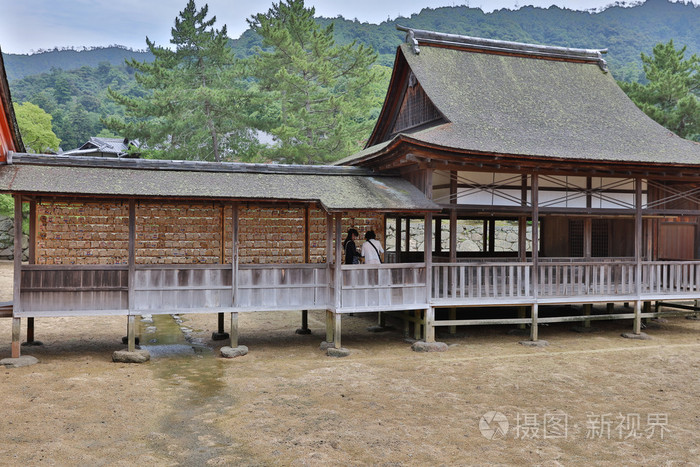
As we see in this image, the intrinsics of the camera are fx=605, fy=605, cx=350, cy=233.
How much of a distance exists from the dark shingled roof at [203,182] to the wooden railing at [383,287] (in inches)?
64.0

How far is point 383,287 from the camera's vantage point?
1466 centimetres

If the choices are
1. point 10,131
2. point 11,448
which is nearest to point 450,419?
point 11,448

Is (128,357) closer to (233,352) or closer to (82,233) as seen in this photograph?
(233,352)

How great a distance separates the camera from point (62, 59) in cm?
14888

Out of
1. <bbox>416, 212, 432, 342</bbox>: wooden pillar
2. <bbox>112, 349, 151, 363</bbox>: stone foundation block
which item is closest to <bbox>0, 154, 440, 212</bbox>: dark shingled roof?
<bbox>416, 212, 432, 342</bbox>: wooden pillar

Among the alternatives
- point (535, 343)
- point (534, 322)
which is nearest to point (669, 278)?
point (534, 322)

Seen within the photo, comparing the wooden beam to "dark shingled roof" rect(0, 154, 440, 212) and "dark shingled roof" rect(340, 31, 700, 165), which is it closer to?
"dark shingled roof" rect(0, 154, 440, 212)

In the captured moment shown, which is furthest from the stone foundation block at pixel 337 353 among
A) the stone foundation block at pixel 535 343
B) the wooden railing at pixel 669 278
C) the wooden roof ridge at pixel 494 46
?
the wooden roof ridge at pixel 494 46

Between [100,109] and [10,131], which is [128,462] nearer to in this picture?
[10,131]

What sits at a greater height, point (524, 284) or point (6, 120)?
point (6, 120)

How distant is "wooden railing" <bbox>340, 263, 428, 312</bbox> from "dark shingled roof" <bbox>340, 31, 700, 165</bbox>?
3.22m

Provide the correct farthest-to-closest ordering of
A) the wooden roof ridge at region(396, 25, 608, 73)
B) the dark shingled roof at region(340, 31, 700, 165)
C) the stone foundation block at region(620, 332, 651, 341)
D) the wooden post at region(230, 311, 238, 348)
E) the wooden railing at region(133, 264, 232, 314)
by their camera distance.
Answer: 1. the wooden roof ridge at region(396, 25, 608, 73)
2. the stone foundation block at region(620, 332, 651, 341)
3. the dark shingled roof at region(340, 31, 700, 165)
4. the wooden post at region(230, 311, 238, 348)
5. the wooden railing at region(133, 264, 232, 314)

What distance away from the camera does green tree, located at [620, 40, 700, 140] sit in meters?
28.8

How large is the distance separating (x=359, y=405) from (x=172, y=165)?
24.4 feet
